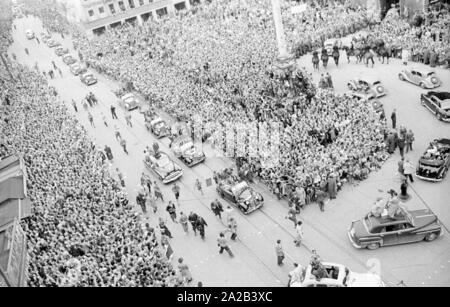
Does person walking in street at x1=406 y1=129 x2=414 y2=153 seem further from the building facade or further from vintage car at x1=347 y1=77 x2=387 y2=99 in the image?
the building facade

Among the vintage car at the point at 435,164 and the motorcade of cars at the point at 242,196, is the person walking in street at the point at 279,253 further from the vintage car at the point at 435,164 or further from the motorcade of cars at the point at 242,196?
the vintage car at the point at 435,164

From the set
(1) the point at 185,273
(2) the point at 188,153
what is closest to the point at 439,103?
(2) the point at 188,153

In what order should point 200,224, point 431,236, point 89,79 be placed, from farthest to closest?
point 89,79 < point 200,224 < point 431,236

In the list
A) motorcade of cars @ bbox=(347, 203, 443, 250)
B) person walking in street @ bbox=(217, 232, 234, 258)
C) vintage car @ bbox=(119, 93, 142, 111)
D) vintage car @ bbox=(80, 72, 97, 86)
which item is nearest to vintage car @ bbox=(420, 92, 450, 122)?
motorcade of cars @ bbox=(347, 203, 443, 250)

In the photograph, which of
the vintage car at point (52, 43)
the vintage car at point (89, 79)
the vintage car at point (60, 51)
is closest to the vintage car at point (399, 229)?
the vintage car at point (89, 79)

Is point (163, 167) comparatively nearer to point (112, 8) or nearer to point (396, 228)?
point (396, 228)
